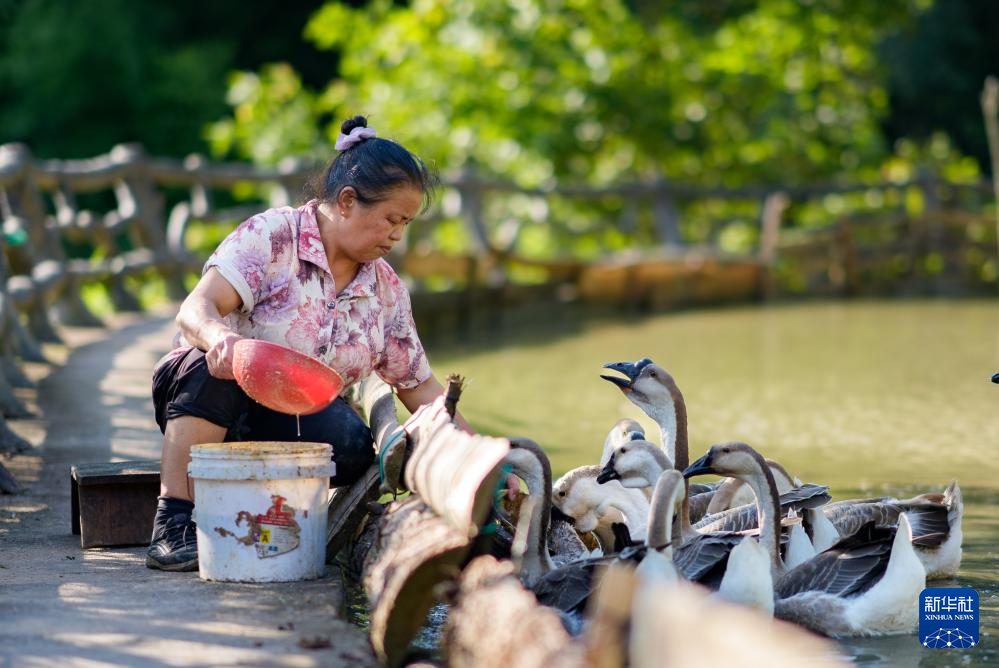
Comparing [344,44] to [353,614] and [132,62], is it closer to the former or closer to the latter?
[132,62]

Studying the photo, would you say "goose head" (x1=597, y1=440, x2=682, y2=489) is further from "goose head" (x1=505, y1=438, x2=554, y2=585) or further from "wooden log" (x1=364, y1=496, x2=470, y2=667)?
"wooden log" (x1=364, y1=496, x2=470, y2=667)

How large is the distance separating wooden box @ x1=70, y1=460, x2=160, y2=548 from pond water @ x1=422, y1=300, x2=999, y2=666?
106cm

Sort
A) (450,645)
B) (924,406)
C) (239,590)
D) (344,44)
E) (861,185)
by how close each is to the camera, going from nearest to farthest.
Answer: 1. (450,645)
2. (239,590)
3. (924,406)
4. (861,185)
5. (344,44)

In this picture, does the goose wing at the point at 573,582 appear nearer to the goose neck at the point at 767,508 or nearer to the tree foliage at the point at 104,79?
the goose neck at the point at 767,508

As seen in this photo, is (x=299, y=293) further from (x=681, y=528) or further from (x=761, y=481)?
(x=761, y=481)

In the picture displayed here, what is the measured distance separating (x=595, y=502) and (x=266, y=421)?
3.49ft

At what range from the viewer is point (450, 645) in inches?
127

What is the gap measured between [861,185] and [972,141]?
28.9 feet

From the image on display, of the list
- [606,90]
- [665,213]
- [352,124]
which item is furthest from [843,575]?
[606,90]

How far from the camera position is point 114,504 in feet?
14.7

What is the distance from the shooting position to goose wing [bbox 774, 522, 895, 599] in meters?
4.15

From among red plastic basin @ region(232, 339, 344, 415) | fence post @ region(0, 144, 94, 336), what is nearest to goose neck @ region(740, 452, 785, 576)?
red plastic basin @ region(232, 339, 344, 415)

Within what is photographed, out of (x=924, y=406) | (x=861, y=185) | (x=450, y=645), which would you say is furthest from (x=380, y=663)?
(x=861, y=185)

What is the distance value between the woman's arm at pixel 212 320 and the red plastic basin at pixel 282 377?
0.05 metres
